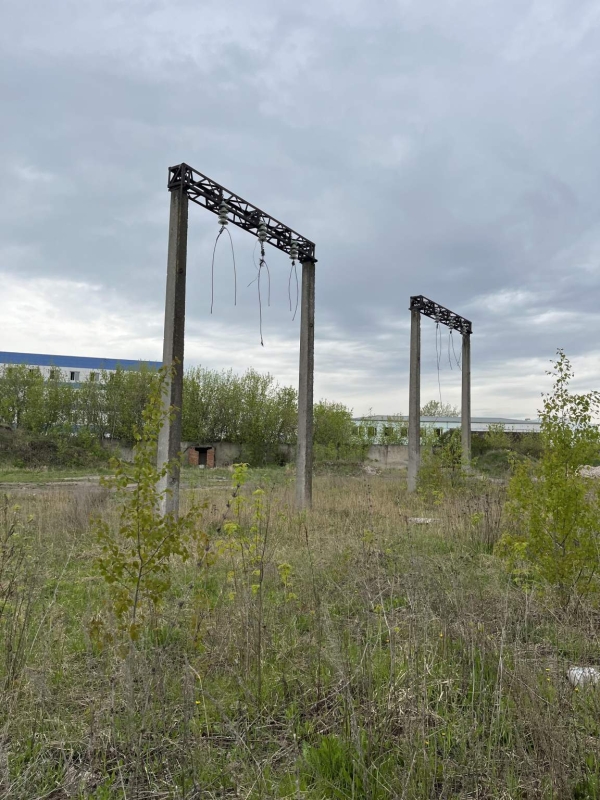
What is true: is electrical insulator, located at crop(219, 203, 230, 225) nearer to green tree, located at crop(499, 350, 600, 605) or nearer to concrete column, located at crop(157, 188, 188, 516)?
concrete column, located at crop(157, 188, 188, 516)

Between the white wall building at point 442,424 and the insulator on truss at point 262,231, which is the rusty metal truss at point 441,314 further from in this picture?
the white wall building at point 442,424

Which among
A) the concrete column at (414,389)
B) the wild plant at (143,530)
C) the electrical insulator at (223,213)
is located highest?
the electrical insulator at (223,213)

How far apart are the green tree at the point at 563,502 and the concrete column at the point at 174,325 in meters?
4.32

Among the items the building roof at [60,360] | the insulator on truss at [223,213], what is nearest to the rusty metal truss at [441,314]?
the insulator on truss at [223,213]

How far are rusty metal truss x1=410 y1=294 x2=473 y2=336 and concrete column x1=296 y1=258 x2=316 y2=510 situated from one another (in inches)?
187

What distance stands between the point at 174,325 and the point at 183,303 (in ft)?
1.23

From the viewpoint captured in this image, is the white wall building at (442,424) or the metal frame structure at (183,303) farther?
the white wall building at (442,424)

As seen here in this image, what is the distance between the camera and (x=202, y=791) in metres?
2.39

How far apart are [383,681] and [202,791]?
1301 mm

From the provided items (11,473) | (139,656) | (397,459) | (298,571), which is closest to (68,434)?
(11,473)

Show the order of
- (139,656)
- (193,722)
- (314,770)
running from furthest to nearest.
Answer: (139,656) → (193,722) → (314,770)

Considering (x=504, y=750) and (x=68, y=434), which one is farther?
(x=68, y=434)

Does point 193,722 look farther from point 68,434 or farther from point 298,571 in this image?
point 68,434

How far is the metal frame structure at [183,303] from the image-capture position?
791cm
